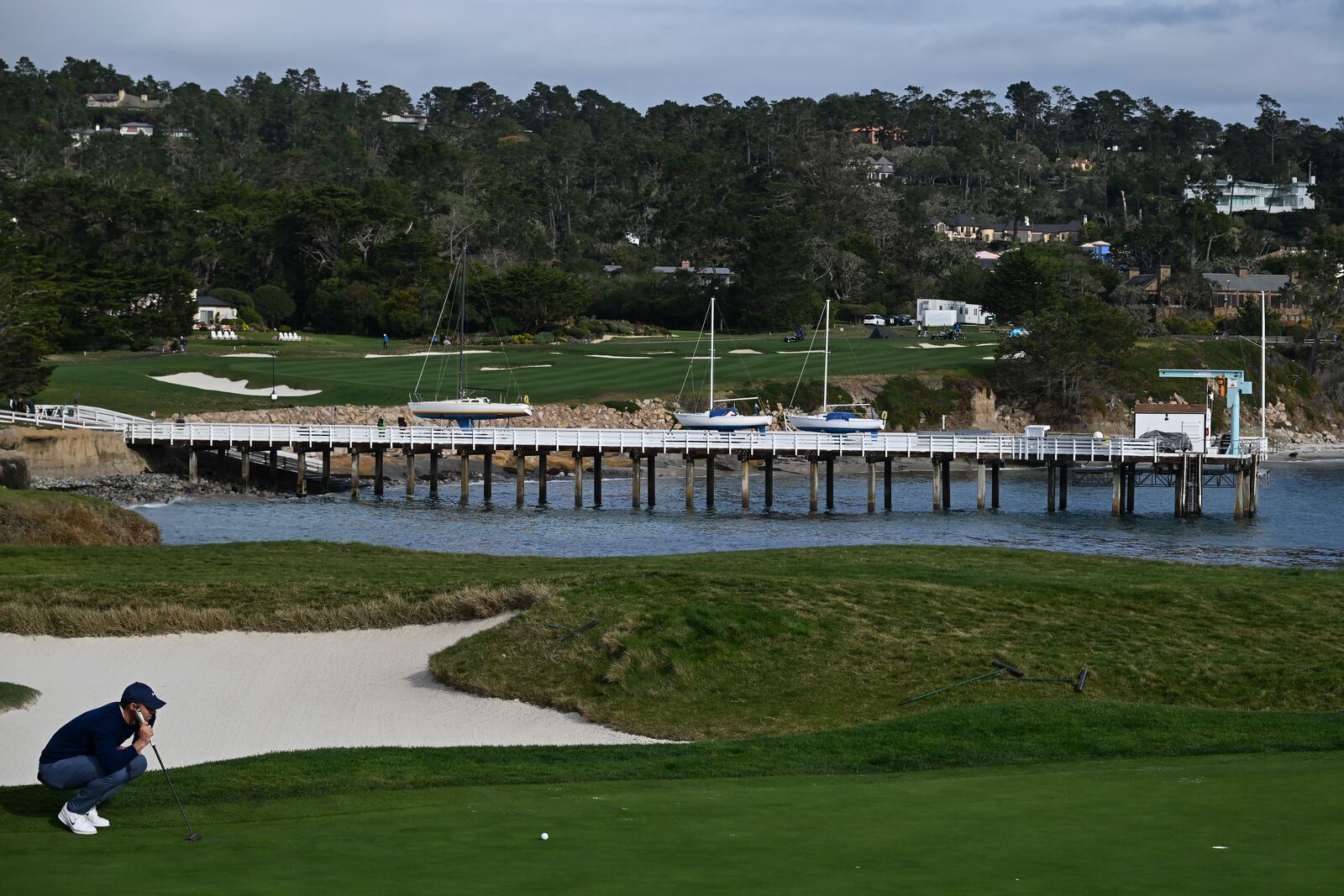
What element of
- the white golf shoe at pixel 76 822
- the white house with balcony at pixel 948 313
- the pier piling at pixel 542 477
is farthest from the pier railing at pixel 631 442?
the white house with balcony at pixel 948 313

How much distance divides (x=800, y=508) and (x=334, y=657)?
40.8m

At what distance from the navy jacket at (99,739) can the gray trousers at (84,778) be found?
0.23ft

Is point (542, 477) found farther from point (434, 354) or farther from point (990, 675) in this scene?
point (990, 675)

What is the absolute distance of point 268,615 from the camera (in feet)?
97.1

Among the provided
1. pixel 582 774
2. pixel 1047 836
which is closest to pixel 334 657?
pixel 582 774

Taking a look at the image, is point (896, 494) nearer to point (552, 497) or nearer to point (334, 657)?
point (552, 497)

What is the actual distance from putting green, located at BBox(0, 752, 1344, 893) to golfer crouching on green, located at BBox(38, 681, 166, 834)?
12.2 inches

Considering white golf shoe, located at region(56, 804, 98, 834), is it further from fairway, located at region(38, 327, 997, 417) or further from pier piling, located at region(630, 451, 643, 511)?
fairway, located at region(38, 327, 997, 417)

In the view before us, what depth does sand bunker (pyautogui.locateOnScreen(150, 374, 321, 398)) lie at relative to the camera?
276 feet

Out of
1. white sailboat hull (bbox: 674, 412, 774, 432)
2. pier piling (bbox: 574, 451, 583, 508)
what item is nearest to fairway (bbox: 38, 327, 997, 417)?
white sailboat hull (bbox: 674, 412, 774, 432)

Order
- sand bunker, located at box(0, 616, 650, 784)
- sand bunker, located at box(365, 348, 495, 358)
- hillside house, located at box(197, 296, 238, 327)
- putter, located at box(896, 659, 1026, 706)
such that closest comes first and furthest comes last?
sand bunker, located at box(0, 616, 650, 784), putter, located at box(896, 659, 1026, 706), sand bunker, located at box(365, 348, 495, 358), hillside house, located at box(197, 296, 238, 327)

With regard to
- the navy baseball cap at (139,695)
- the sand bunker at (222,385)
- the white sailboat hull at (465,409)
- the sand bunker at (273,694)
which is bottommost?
the sand bunker at (273,694)

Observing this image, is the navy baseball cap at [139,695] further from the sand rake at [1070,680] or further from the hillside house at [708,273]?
the hillside house at [708,273]

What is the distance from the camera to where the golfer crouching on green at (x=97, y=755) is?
14352mm
